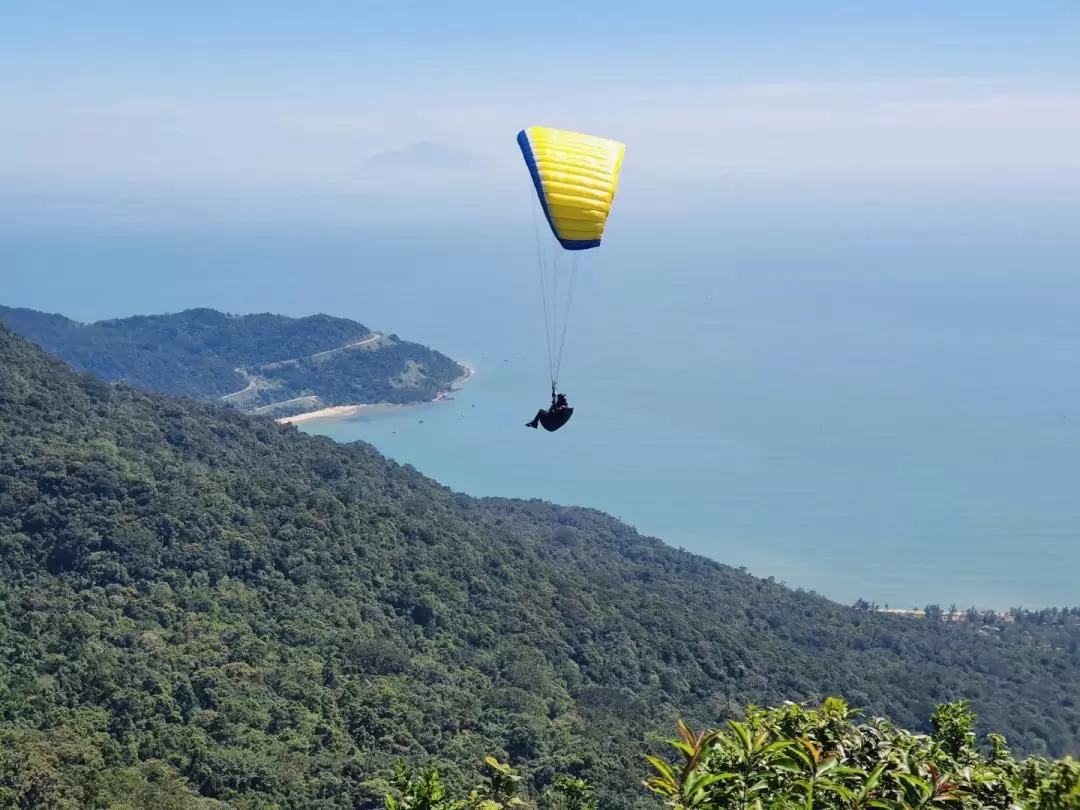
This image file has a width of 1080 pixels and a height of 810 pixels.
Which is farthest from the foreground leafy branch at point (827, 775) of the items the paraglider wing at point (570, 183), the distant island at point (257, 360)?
the distant island at point (257, 360)

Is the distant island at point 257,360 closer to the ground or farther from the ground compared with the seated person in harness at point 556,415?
farther from the ground

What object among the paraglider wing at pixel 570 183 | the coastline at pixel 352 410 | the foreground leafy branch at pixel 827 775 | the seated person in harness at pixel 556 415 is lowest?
the foreground leafy branch at pixel 827 775

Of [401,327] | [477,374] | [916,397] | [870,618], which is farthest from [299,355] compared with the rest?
[870,618]

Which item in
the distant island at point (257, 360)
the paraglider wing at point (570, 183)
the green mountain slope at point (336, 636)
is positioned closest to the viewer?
the paraglider wing at point (570, 183)

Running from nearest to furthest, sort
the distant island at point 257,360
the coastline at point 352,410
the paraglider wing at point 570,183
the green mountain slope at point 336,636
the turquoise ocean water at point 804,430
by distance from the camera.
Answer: the paraglider wing at point 570,183, the green mountain slope at point 336,636, the turquoise ocean water at point 804,430, the coastline at point 352,410, the distant island at point 257,360

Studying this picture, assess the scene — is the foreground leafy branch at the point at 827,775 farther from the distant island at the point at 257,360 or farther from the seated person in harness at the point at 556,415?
the distant island at the point at 257,360

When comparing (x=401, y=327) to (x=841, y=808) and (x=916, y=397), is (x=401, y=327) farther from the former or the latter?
(x=841, y=808)

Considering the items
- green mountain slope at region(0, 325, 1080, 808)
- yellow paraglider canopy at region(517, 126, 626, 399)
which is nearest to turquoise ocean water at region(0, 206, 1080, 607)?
green mountain slope at region(0, 325, 1080, 808)
